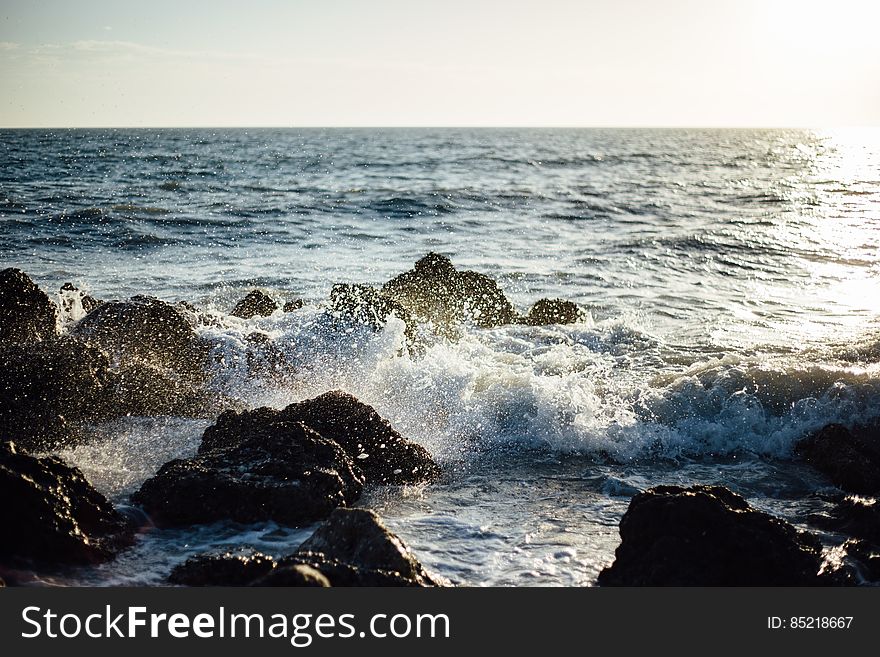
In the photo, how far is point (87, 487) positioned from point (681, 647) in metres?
3.67

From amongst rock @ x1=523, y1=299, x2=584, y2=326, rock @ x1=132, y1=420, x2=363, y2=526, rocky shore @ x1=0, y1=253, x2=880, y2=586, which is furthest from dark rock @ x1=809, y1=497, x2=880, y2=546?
rock @ x1=523, y1=299, x2=584, y2=326

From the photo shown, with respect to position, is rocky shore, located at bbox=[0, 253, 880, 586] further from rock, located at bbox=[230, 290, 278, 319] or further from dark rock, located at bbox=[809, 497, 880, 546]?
rock, located at bbox=[230, 290, 278, 319]

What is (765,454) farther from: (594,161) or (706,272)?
(594,161)

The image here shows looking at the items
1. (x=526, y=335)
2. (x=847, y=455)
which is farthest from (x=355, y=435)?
(x=526, y=335)

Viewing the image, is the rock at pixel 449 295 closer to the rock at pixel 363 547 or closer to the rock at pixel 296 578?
the rock at pixel 363 547

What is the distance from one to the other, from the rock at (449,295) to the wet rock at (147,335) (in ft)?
10.4

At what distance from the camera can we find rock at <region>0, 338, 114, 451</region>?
632 centimetres

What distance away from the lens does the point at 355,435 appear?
6.23 m

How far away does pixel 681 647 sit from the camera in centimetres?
367

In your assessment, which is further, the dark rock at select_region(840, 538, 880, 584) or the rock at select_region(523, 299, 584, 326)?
the rock at select_region(523, 299, 584, 326)

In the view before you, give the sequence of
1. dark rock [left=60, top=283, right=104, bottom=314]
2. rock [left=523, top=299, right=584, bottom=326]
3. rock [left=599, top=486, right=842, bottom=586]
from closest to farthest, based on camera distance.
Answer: rock [left=599, top=486, right=842, bottom=586]
dark rock [left=60, top=283, right=104, bottom=314]
rock [left=523, top=299, right=584, bottom=326]

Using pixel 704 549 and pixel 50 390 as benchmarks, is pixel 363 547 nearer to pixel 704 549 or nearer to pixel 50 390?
pixel 704 549

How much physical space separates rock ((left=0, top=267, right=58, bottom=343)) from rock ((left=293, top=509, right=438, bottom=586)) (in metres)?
5.89

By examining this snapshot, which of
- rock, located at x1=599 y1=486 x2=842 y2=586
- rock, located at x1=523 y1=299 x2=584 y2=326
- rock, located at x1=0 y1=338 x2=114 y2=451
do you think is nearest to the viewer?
rock, located at x1=599 y1=486 x2=842 y2=586
